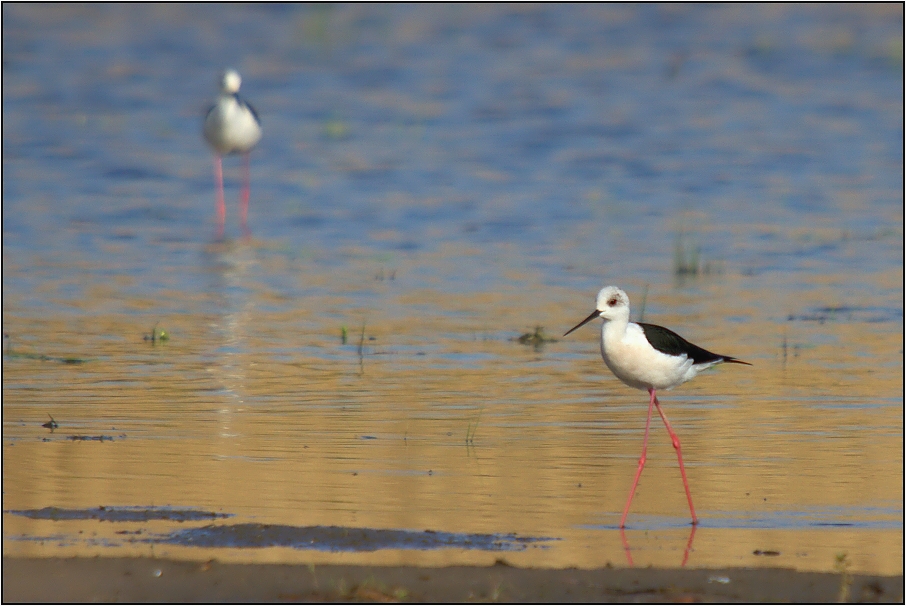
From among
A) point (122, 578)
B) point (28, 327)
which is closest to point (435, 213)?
point (28, 327)

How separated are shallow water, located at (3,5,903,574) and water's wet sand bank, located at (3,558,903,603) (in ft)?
0.78

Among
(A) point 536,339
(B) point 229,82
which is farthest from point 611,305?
(B) point 229,82

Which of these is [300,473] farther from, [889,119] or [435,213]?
[889,119]

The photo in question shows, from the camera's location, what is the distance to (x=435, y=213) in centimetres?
1344

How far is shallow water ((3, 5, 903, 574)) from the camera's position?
5.34 meters

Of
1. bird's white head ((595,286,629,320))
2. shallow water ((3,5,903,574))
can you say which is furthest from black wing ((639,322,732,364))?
shallow water ((3,5,903,574))

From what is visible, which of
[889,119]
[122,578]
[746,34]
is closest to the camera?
[122,578]

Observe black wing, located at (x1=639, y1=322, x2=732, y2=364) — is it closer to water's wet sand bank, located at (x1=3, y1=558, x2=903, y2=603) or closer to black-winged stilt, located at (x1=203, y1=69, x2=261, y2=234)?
water's wet sand bank, located at (x1=3, y1=558, x2=903, y2=603)

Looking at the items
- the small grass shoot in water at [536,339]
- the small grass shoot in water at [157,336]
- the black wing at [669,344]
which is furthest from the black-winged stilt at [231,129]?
the black wing at [669,344]

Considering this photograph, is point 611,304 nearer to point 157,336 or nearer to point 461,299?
point 157,336

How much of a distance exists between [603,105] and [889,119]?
3.56 meters

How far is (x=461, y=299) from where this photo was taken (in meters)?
9.84

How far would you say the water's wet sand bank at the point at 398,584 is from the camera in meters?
4.17

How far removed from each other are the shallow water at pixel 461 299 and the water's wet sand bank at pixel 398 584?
0.78 feet
